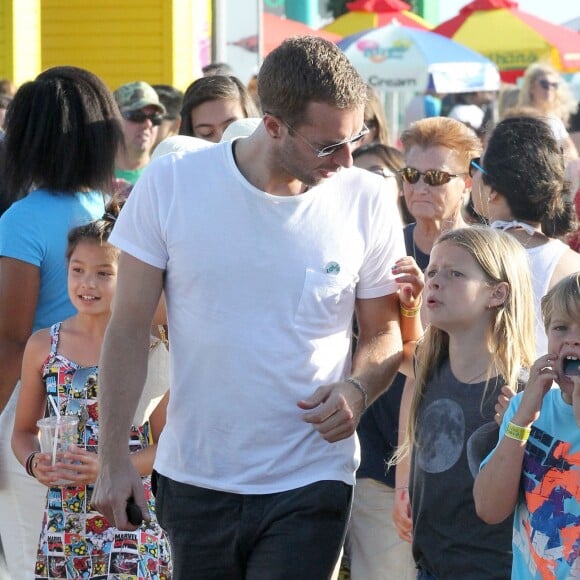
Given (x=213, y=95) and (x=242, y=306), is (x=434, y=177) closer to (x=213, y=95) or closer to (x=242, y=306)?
(x=213, y=95)

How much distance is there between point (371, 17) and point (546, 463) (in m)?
22.1

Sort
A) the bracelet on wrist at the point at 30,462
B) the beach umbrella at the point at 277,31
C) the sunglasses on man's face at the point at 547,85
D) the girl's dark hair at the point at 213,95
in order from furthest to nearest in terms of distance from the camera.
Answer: the beach umbrella at the point at 277,31 → the sunglasses on man's face at the point at 547,85 → the girl's dark hair at the point at 213,95 → the bracelet on wrist at the point at 30,462

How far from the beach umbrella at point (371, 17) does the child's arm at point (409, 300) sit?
20585 mm

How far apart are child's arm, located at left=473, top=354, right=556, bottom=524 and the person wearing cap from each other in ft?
18.4

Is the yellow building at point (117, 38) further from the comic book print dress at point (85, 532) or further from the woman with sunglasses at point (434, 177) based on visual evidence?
the comic book print dress at point (85, 532)

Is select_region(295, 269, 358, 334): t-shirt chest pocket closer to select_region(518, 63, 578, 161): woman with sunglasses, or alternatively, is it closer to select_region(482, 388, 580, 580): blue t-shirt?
select_region(482, 388, 580, 580): blue t-shirt

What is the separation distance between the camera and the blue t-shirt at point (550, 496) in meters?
3.13

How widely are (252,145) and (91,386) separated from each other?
1338 mm

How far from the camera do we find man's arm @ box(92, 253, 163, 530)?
11.3 feet

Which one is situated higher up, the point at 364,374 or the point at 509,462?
the point at 364,374

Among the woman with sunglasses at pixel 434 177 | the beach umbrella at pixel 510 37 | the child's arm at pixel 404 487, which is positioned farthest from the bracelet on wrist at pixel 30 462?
the beach umbrella at pixel 510 37

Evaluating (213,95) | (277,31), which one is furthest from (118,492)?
(277,31)

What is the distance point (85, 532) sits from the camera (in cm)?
442

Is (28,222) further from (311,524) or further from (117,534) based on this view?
(311,524)
